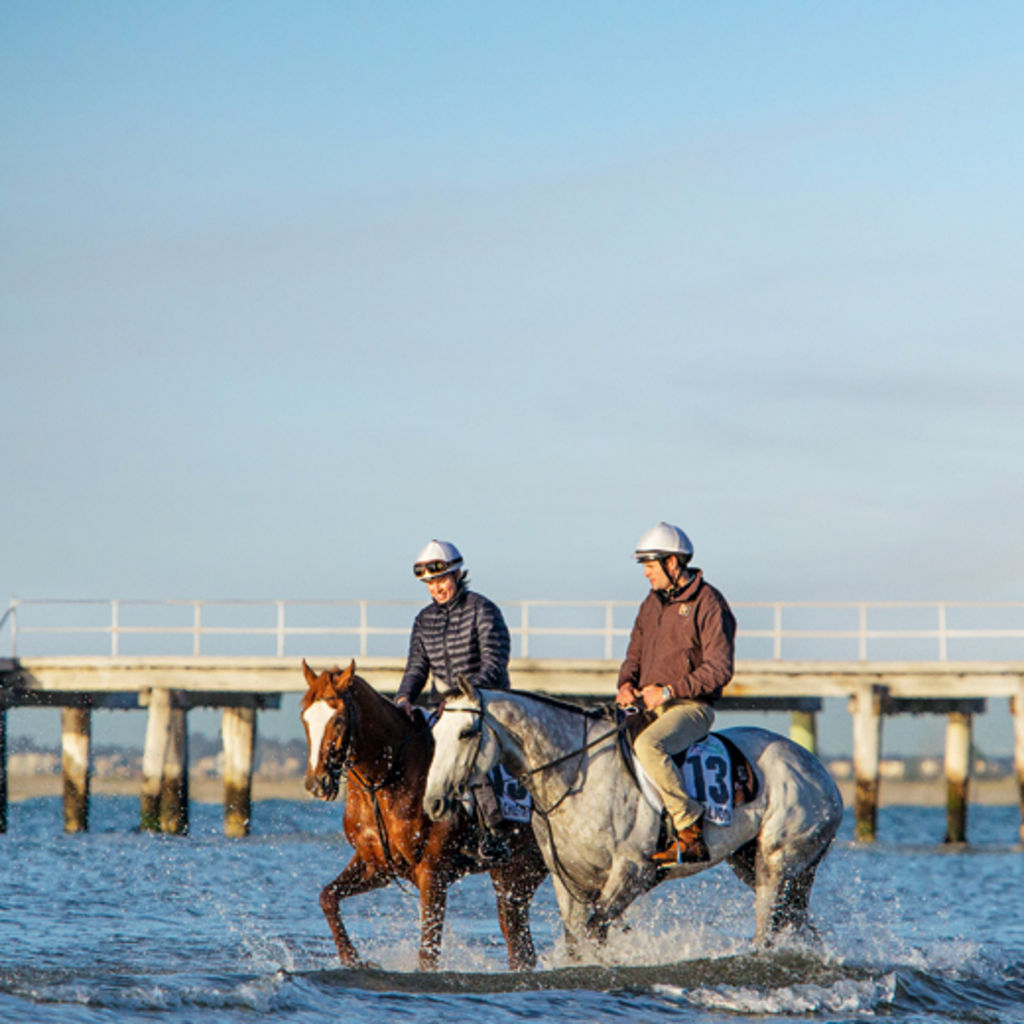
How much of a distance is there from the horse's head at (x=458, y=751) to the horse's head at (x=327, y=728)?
81cm

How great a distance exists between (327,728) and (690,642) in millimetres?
2411

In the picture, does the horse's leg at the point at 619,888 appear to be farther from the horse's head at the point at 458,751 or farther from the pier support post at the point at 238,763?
the pier support post at the point at 238,763

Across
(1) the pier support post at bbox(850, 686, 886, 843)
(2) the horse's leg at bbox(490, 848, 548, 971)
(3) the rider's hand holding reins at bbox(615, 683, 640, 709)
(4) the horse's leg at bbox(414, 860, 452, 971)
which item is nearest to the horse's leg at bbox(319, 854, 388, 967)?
(4) the horse's leg at bbox(414, 860, 452, 971)

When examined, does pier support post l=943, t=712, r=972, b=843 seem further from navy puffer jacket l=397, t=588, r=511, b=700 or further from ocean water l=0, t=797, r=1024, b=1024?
navy puffer jacket l=397, t=588, r=511, b=700

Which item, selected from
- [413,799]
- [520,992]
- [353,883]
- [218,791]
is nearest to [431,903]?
[353,883]

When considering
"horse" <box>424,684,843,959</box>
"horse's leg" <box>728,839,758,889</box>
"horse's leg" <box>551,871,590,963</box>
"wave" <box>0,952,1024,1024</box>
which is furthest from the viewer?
"horse's leg" <box>728,839,758,889</box>

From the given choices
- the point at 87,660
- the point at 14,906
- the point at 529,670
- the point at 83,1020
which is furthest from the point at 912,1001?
the point at 87,660

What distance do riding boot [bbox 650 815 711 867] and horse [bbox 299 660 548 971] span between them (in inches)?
47.9

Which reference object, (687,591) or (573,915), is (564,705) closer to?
(687,591)

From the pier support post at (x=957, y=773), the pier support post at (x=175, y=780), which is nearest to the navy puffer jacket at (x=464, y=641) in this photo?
the pier support post at (x=175, y=780)

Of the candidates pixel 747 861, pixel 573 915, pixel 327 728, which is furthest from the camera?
pixel 747 861

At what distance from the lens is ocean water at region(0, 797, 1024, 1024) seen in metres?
10.3

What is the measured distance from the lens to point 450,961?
11.7m

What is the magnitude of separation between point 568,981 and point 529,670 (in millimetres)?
19040
